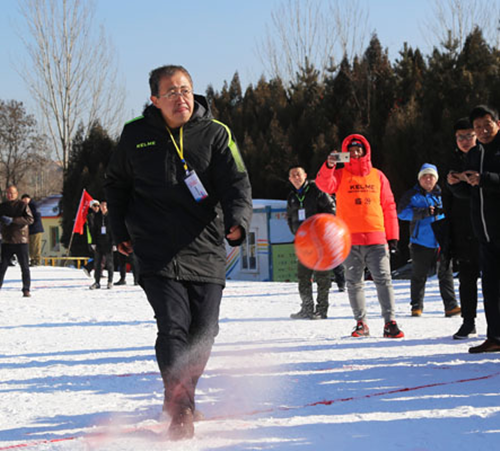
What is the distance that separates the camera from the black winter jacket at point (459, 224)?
20.6 ft

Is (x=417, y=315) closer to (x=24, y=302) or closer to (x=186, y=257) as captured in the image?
(x=186, y=257)

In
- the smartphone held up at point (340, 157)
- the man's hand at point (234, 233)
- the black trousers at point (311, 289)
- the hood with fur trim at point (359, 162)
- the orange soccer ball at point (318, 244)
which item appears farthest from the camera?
the black trousers at point (311, 289)

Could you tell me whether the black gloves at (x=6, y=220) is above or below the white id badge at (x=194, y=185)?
above

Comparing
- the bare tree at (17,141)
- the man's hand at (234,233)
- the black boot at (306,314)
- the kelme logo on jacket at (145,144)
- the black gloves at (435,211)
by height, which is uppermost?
the bare tree at (17,141)

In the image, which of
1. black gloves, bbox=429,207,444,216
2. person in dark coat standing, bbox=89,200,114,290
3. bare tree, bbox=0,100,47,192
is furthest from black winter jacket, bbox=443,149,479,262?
bare tree, bbox=0,100,47,192

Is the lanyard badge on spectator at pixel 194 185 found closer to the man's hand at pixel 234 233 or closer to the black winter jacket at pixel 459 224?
the man's hand at pixel 234 233

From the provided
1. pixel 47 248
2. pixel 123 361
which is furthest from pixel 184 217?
pixel 47 248

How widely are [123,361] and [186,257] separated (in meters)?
2.33

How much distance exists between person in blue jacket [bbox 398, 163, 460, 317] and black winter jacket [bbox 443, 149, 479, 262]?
1.95m

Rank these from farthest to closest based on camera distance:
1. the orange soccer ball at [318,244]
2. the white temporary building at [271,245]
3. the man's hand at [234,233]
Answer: the white temporary building at [271,245] < the orange soccer ball at [318,244] < the man's hand at [234,233]

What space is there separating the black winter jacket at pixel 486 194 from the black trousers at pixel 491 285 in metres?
0.12

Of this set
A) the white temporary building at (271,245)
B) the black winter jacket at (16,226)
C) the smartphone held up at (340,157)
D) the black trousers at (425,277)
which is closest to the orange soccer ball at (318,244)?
the smartphone held up at (340,157)

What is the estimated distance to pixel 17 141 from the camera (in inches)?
1857

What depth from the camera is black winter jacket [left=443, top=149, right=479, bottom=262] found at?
627 cm
